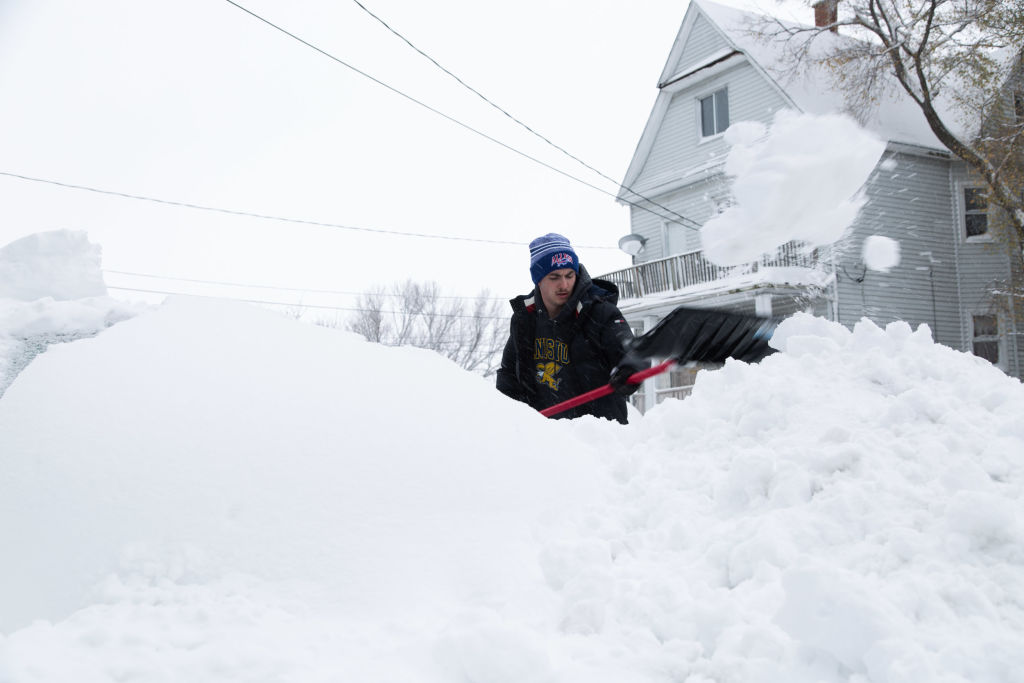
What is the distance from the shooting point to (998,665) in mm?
1395

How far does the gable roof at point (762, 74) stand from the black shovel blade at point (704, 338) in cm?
1085

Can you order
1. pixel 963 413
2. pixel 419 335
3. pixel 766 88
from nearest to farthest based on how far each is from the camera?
pixel 963 413 → pixel 766 88 → pixel 419 335

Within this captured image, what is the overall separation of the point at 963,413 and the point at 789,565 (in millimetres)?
1129

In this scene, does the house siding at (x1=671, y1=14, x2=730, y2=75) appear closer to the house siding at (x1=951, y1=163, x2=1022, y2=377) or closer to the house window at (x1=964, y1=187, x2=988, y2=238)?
the house siding at (x1=951, y1=163, x2=1022, y2=377)

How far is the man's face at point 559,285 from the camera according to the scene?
→ 438 centimetres

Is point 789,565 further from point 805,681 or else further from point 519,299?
point 519,299

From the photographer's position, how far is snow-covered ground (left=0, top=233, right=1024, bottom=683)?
1502mm

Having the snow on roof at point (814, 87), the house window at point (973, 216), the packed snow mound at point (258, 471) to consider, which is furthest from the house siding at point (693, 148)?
the packed snow mound at point (258, 471)

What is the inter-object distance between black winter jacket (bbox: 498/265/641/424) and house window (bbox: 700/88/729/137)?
12.1 m

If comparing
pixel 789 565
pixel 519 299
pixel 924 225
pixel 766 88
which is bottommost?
pixel 789 565

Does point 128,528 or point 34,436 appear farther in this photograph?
point 34,436

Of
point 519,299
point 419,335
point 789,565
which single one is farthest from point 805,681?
point 419,335

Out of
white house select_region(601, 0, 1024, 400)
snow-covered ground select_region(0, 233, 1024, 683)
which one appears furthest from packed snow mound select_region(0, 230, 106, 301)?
white house select_region(601, 0, 1024, 400)

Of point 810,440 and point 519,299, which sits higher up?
point 519,299
